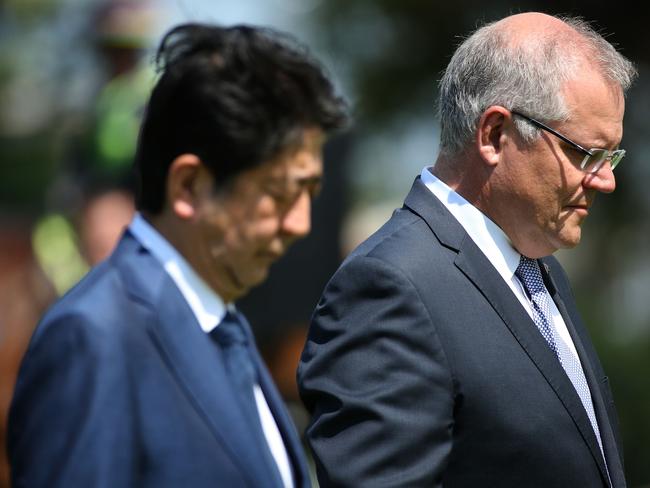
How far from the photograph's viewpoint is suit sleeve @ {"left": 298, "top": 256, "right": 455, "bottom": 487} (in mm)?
2805

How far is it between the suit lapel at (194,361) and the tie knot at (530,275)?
3.98 ft

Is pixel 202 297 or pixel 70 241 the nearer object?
pixel 202 297

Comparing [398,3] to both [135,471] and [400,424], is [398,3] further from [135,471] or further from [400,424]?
[135,471]

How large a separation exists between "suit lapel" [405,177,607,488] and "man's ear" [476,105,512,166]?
0.59 feet

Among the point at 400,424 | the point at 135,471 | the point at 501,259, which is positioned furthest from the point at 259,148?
the point at 501,259

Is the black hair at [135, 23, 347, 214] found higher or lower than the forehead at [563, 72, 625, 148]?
higher

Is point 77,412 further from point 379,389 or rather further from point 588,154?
point 588,154

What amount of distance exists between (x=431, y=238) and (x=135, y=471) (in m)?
1.24

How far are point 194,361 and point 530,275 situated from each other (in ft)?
4.40

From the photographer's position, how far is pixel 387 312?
2875 mm

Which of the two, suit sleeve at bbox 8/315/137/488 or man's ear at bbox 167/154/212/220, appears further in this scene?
man's ear at bbox 167/154/212/220

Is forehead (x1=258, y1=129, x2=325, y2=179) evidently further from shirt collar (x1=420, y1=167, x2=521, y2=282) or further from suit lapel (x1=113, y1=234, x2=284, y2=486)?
shirt collar (x1=420, y1=167, x2=521, y2=282)

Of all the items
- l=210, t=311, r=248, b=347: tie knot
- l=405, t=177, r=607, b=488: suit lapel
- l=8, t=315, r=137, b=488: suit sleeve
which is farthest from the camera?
l=405, t=177, r=607, b=488: suit lapel

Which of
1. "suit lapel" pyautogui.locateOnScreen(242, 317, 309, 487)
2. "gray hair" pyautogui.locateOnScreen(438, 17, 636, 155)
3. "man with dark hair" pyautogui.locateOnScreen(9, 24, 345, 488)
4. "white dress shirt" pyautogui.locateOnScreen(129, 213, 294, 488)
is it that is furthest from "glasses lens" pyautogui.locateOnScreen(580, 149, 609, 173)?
"white dress shirt" pyautogui.locateOnScreen(129, 213, 294, 488)
